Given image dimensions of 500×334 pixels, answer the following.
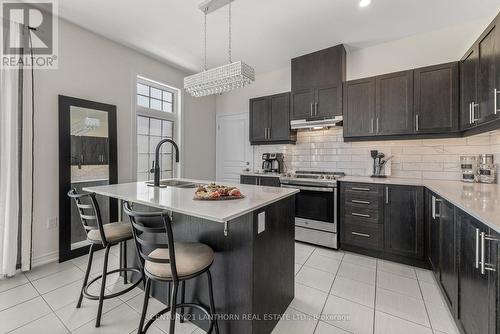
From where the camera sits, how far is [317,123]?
3.51 metres

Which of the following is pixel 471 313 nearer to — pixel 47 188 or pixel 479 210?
pixel 479 210

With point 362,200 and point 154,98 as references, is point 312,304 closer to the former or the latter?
point 362,200

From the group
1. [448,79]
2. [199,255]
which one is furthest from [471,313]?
[448,79]

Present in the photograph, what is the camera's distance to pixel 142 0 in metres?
2.41

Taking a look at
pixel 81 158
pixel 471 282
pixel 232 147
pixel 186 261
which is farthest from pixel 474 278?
pixel 232 147

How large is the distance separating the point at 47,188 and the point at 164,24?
2457 mm

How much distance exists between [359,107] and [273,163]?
1.72 metres

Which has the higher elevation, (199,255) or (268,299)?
(199,255)

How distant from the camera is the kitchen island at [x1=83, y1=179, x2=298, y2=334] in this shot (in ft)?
4.68

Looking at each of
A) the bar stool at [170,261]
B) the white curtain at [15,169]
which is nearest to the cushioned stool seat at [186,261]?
the bar stool at [170,261]

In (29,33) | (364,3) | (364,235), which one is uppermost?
(364,3)

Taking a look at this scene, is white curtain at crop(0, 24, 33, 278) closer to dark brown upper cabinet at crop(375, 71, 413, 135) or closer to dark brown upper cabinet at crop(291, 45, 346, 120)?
dark brown upper cabinet at crop(291, 45, 346, 120)

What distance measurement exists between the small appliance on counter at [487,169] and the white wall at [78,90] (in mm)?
4583

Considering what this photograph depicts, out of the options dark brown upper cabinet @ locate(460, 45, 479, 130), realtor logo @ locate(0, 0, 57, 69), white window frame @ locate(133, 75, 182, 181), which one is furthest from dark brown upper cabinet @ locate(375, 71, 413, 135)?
realtor logo @ locate(0, 0, 57, 69)
